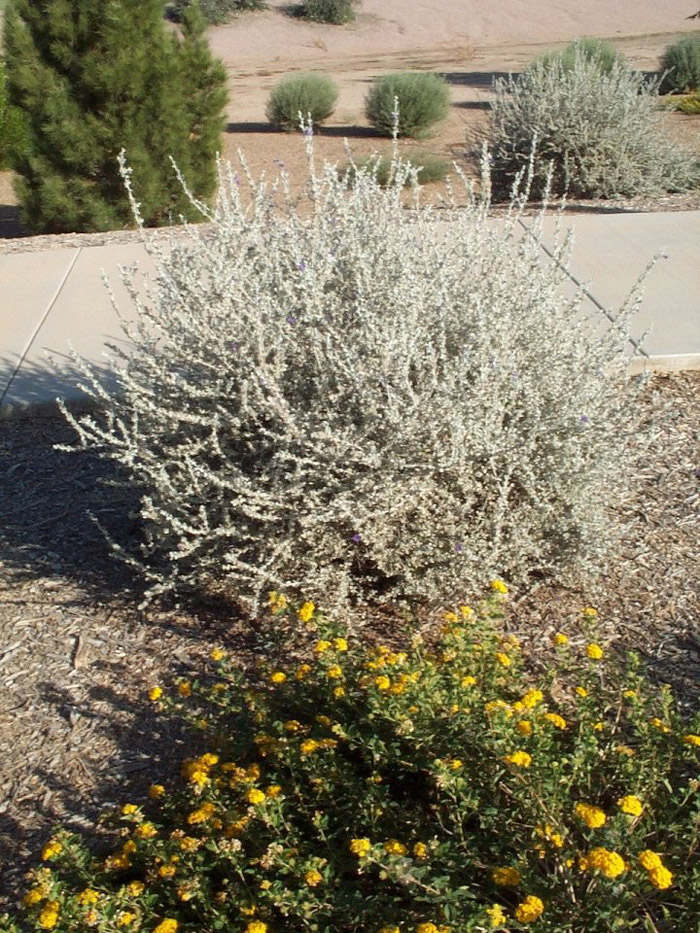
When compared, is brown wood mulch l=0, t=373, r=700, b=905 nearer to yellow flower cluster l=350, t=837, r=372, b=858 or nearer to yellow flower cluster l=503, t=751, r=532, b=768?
yellow flower cluster l=350, t=837, r=372, b=858

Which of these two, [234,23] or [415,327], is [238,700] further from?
[234,23]

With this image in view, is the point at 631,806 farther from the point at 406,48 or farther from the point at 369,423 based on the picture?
the point at 406,48

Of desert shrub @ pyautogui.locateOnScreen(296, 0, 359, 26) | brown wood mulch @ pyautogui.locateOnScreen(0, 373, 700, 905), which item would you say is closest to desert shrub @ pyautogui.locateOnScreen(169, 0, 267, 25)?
desert shrub @ pyautogui.locateOnScreen(296, 0, 359, 26)

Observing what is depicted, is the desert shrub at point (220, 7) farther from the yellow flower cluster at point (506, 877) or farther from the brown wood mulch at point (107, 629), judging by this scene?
the yellow flower cluster at point (506, 877)

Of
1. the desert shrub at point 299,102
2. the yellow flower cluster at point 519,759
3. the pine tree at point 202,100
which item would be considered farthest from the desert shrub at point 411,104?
Result: the yellow flower cluster at point 519,759

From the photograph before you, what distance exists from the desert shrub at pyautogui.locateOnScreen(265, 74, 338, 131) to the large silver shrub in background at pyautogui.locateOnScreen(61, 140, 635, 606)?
13189 mm

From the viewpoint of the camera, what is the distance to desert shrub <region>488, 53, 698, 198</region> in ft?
30.1

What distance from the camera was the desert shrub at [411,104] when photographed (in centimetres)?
1516

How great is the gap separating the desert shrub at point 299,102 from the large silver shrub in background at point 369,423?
13.2m

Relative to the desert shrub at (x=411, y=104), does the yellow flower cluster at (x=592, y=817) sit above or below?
above

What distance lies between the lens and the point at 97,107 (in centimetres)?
941

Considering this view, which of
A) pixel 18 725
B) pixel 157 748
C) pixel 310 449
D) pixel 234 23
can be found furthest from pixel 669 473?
pixel 234 23

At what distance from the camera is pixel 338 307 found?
3.57 m

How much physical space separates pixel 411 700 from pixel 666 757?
0.64 m
